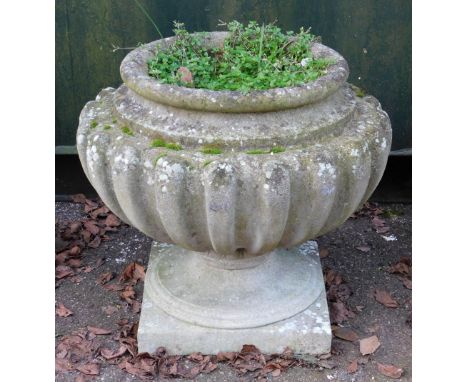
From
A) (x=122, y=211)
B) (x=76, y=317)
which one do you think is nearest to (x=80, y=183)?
(x=76, y=317)

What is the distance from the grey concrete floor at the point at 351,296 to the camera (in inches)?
114

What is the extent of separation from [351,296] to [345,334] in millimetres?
300

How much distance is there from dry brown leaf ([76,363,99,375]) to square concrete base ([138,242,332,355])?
0.60ft

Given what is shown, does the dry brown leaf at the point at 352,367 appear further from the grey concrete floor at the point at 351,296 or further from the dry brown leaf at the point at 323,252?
the dry brown leaf at the point at 323,252

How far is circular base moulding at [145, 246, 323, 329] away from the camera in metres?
2.97

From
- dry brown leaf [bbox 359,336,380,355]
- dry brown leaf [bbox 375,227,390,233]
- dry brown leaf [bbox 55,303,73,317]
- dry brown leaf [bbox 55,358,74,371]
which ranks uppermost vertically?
dry brown leaf [bbox 375,227,390,233]

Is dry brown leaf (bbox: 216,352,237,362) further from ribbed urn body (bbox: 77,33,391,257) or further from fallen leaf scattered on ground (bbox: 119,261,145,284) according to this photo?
fallen leaf scattered on ground (bbox: 119,261,145,284)

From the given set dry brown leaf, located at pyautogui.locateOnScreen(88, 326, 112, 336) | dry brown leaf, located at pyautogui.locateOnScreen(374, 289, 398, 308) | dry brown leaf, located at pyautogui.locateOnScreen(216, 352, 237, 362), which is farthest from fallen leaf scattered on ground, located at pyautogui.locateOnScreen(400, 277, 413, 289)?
dry brown leaf, located at pyautogui.locateOnScreen(88, 326, 112, 336)

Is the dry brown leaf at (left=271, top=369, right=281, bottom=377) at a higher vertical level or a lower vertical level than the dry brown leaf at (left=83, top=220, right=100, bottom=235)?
lower

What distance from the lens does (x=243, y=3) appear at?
3.79 meters

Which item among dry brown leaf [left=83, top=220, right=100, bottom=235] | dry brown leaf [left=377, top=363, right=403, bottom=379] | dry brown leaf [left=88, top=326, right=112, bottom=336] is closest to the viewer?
dry brown leaf [left=377, top=363, right=403, bottom=379]

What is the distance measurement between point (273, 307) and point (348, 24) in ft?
5.29

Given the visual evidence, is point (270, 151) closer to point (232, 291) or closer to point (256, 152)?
point (256, 152)

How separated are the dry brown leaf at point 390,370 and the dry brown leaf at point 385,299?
0.41m
